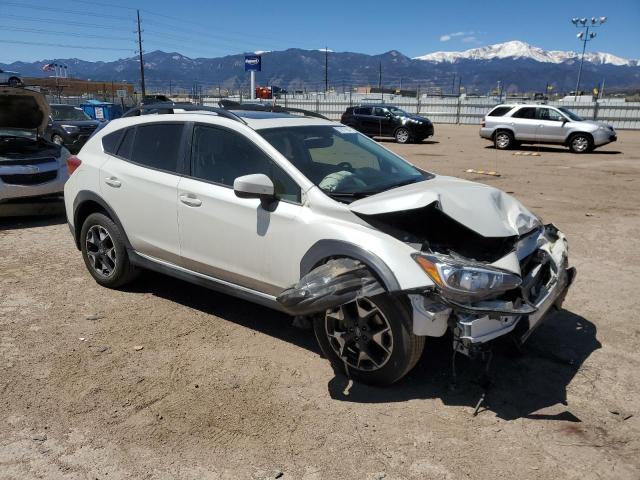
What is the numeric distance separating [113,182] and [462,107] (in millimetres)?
34540

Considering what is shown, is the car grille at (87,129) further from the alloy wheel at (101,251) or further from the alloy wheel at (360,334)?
the alloy wheel at (360,334)

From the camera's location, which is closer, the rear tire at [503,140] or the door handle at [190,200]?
the door handle at [190,200]

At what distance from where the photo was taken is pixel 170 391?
3.38m

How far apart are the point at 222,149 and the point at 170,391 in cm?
182

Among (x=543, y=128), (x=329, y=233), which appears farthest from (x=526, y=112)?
(x=329, y=233)

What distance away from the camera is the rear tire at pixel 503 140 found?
20.3 metres

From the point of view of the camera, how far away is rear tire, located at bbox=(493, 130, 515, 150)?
20.3 metres

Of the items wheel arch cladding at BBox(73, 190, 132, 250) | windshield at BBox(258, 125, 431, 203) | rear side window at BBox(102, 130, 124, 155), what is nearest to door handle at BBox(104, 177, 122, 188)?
wheel arch cladding at BBox(73, 190, 132, 250)

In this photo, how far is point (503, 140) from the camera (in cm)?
2038

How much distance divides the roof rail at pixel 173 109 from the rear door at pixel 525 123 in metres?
17.6

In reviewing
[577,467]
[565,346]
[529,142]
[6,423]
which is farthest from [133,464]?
[529,142]

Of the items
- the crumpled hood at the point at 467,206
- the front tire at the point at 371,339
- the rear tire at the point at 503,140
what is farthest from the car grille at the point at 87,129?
the front tire at the point at 371,339

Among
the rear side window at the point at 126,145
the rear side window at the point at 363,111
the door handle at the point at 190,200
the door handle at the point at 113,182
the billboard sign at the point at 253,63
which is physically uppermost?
the billboard sign at the point at 253,63

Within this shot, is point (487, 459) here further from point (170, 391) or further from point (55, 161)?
point (55, 161)
